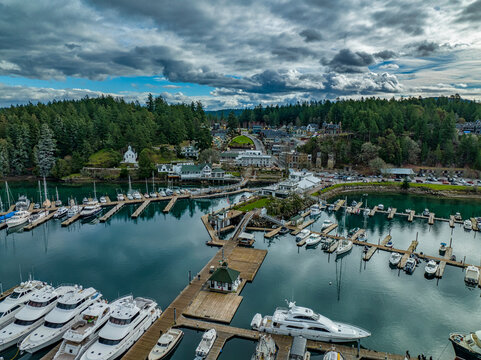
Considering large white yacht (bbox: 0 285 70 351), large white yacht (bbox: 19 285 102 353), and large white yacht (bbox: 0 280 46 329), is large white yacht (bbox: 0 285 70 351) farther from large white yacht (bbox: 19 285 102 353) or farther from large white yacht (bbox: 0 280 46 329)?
large white yacht (bbox: 0 280 46 329)

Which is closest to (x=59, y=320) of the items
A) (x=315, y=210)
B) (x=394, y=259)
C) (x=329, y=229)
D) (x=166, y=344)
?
(x=166, y=344)

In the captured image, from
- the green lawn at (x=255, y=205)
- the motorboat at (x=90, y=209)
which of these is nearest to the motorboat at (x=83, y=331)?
the green lawn at (x=255, y=205)

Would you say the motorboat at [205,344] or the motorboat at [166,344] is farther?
the motorboat at [166,344]

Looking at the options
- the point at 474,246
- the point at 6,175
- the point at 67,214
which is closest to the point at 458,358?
the point at 474,246

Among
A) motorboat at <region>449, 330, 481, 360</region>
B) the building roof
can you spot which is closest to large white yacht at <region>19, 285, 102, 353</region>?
the building roof

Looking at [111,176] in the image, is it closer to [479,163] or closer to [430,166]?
[430,166]

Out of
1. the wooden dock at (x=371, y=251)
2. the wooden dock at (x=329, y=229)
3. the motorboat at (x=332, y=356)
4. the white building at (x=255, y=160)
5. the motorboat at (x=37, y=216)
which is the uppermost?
the white building at (x=255, y=160)

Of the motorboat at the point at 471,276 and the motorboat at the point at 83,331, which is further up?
the motorboat at the point at 83,331

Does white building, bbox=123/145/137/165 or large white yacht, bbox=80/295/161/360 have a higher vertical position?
white building, bbox=123/145/137/165

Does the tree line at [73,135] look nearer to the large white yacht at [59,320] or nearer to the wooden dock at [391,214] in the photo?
the wooden dock at [391,214]
